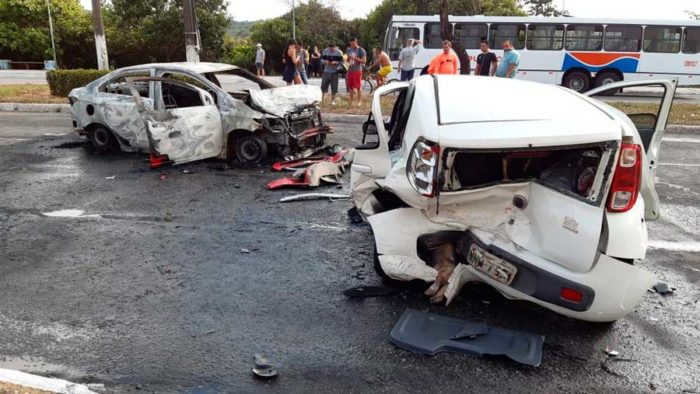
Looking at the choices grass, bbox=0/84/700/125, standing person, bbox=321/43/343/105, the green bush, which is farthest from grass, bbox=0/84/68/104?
standing person, bbox=321/43/343/105

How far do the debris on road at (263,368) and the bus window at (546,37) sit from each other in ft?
66.2

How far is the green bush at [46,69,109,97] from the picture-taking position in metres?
15.6

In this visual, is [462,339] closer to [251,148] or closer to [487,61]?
[251,148]

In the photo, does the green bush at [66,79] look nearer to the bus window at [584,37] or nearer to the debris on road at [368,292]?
the debris on road at [368,292]

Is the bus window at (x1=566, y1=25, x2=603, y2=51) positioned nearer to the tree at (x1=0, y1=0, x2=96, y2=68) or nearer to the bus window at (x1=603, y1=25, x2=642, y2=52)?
the bus window at (x1=603, y1=25, x2=642, y2=52)

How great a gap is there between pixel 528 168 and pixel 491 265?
745 mm

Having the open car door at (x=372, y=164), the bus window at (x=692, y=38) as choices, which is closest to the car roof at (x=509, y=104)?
the open car door at (x=372, y=164)

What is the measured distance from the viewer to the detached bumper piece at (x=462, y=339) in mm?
3145

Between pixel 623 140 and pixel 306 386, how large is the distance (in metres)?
2.25

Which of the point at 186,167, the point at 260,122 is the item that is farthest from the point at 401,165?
the point at 186,167

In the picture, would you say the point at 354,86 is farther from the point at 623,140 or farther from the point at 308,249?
the point at 623,140

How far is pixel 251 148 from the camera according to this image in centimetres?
805

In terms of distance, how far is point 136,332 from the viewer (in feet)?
11.2

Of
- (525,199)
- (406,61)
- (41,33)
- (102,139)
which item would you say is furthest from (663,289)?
(41,33)
